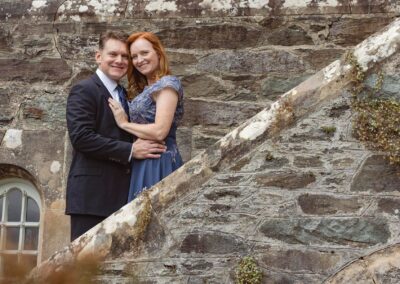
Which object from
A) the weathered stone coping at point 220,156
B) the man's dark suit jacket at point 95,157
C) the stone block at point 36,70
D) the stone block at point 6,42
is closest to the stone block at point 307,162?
the weathered stone coping at point 220,156

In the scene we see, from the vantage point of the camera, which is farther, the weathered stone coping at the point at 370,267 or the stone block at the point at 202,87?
the stone block at the point at 202,87

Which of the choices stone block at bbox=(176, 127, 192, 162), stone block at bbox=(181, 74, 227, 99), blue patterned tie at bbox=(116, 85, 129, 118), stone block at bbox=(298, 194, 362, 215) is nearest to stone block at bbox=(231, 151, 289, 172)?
stone block at bbox=(298, 194, 362, 215)

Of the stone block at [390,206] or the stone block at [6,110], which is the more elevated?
the stone block at [6,110]

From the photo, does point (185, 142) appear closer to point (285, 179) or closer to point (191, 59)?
point (191, 59)

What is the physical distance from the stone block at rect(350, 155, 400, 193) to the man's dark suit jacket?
133cm

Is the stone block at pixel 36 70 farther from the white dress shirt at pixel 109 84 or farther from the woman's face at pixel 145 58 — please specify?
the woman's face at pixel 145 58

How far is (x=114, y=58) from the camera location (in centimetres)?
420

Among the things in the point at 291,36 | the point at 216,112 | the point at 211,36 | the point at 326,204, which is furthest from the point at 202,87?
the point at 326,204

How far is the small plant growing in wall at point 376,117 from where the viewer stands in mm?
3242

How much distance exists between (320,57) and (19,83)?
219 cm

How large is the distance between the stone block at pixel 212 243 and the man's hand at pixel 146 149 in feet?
2.66

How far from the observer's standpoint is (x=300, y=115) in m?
3.33

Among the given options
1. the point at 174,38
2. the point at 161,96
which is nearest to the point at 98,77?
the point at 161,96

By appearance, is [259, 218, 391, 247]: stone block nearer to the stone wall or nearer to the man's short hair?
the man's short hair
